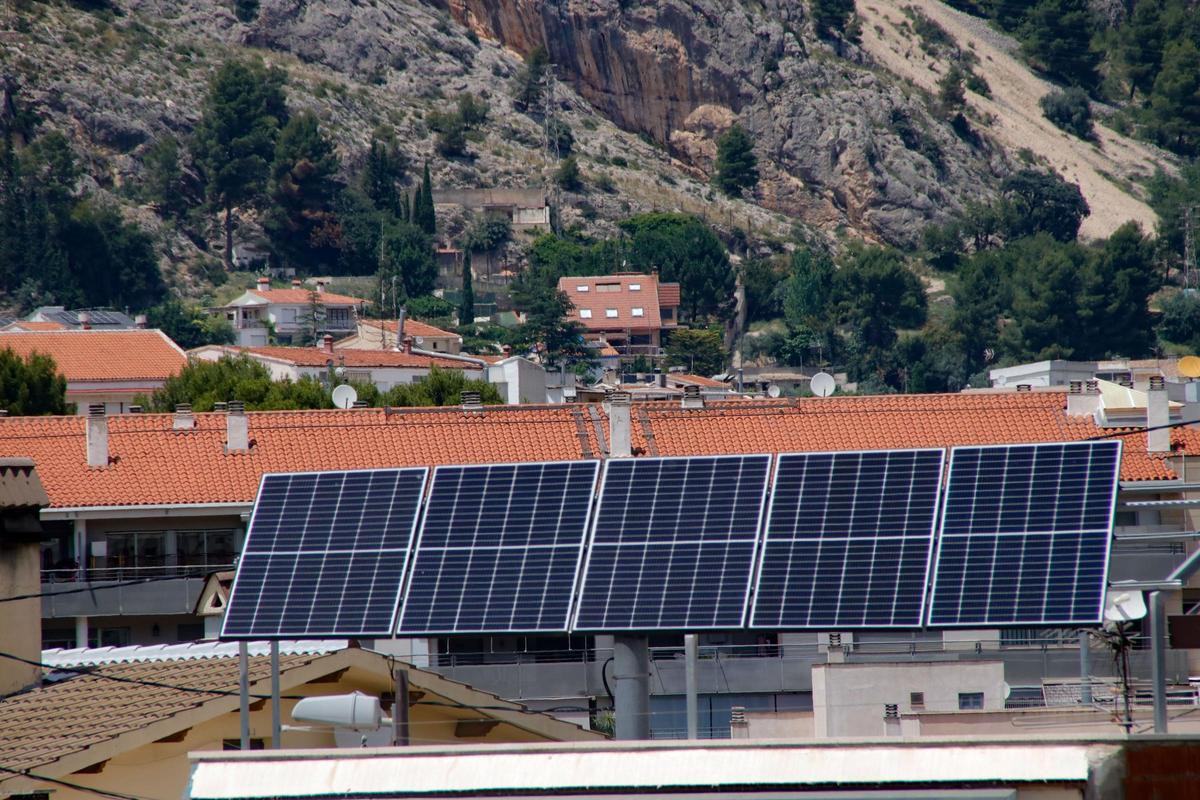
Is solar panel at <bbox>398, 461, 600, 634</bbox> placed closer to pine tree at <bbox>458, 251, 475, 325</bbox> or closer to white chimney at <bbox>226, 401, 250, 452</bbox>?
white chimney at <bbox>226, 401, 250, 452</bbox>

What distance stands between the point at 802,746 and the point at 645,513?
15.0 ft

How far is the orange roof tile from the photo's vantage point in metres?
57.9

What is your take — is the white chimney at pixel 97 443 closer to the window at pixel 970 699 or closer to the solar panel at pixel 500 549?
the window at pixel 970 699

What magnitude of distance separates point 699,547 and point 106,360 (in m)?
104

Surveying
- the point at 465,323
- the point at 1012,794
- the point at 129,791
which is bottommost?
the point at 465,323

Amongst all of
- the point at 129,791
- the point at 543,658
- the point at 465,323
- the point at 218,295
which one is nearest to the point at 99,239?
→ the point at 218,295

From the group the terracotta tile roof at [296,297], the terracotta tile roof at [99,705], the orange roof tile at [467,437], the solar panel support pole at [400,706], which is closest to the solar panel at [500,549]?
the solar panel support pole at [400,706]

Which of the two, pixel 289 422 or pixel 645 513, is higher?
pixel 645 513

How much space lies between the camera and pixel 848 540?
20672mm

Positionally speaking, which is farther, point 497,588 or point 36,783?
point 36,783

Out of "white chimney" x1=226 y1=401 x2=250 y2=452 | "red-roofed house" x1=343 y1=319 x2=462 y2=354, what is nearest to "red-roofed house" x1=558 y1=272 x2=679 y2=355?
"red-roofed house" x1=343 y1=319 x2=462 y2=354

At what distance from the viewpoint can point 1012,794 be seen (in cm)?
1650

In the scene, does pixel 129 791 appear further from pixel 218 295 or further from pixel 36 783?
pixel 218 295

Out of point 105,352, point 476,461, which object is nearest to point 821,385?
point 476,461
